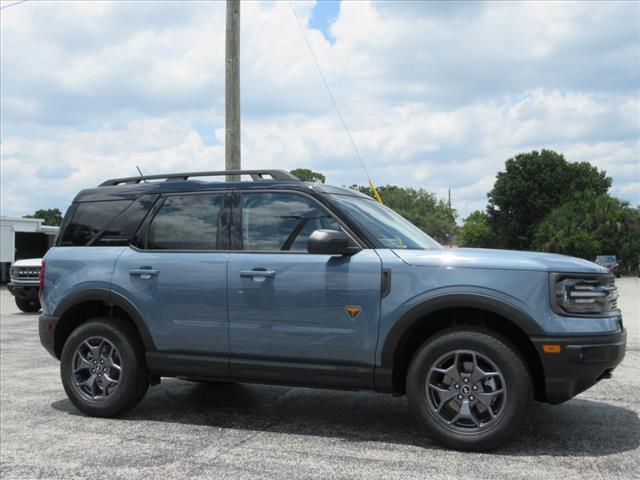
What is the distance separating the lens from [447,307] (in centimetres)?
457

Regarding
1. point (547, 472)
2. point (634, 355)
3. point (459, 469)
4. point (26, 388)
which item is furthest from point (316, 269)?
point (634, 355)

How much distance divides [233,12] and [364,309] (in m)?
8.50

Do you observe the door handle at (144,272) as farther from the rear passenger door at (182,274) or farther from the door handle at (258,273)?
the door handle at (258,273)

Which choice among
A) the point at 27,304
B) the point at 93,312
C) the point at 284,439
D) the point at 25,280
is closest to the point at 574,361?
the point at 284,439

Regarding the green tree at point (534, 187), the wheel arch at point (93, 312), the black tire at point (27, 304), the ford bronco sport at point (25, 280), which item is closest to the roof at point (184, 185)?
the wheel arch at point (93, 312)

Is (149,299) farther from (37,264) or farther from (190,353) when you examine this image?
(37,264)

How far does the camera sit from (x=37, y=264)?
1645 centimetres

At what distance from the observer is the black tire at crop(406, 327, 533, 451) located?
4.38 metres

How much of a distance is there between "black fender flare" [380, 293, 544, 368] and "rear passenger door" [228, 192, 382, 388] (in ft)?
0.41

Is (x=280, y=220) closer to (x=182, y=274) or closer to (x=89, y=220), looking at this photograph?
(x=182, y=274)

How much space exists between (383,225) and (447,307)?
961 mm

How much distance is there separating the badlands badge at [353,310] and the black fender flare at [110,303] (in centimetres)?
172

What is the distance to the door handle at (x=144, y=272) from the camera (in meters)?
A: 5.43

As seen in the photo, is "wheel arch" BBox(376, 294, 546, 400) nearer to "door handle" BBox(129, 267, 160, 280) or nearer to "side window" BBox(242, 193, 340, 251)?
"side window" BBox(242, 193, 340, 251)
